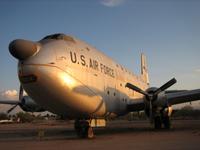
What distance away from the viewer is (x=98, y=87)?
1527cm

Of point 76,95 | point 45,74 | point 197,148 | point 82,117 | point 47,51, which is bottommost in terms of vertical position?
point 197,148

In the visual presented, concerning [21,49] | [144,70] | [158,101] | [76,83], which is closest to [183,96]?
[158,101]

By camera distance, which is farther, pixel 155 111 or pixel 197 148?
pixel 155 111

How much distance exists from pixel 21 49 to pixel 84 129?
533cm

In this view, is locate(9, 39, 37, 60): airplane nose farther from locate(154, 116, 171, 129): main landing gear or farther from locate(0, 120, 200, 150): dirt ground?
locate(154, 116, 171, 129): main landing gear

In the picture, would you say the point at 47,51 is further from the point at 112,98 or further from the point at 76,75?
the point at 112,98

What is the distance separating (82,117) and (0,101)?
37.5 ft

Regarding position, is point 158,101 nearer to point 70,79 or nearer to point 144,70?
point 70,79

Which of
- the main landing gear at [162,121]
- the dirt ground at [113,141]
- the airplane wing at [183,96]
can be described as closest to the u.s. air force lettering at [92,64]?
the dirt ground at [113,141]

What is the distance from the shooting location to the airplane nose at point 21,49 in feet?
39.5

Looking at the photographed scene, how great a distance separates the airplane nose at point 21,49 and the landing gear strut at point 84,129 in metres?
4.76

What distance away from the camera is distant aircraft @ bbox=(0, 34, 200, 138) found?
12.4 m

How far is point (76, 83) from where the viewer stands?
1346 cm

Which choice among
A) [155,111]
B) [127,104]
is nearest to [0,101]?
[127,104]
